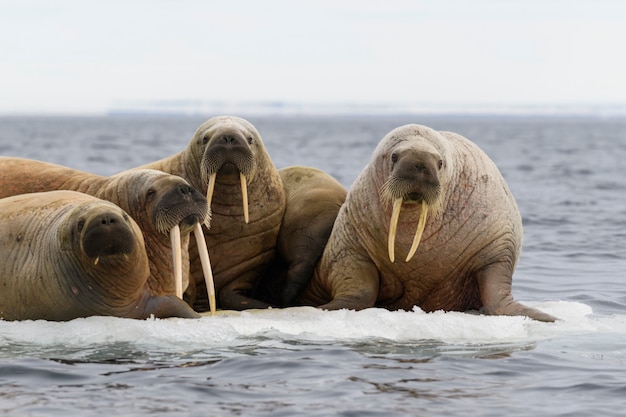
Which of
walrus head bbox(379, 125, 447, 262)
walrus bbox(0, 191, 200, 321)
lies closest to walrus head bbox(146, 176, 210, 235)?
walrus bbox(0, 191, 200, 321)

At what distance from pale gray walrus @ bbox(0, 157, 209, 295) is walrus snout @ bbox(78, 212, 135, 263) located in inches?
26.0

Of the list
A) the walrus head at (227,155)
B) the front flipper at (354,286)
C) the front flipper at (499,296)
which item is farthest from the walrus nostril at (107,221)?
the front flipper at (499,296)

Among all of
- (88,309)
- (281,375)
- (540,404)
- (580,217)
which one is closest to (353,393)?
(281,375)

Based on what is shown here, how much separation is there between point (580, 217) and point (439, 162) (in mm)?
10649

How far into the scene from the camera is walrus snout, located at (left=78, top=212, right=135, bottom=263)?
7113 millimetres

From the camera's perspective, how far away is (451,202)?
8.53 m

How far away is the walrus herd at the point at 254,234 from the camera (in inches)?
293

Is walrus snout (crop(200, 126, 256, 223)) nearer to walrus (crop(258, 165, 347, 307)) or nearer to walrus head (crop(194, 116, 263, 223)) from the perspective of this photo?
walrus head (crop(194, 116, 263, 223))

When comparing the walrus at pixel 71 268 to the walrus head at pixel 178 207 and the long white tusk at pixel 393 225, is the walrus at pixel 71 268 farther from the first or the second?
the long white tusk at pixel 393 225

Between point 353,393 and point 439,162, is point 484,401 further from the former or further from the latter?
point 439,162

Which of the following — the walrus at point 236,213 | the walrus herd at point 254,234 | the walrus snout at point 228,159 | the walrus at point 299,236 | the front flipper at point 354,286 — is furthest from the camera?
the walrus at point 299,236

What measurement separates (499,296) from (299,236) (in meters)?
1.78

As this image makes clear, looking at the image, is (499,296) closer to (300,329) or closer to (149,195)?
(300,329)

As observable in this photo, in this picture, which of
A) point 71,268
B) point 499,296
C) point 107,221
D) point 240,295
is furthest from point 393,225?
point 71,268
